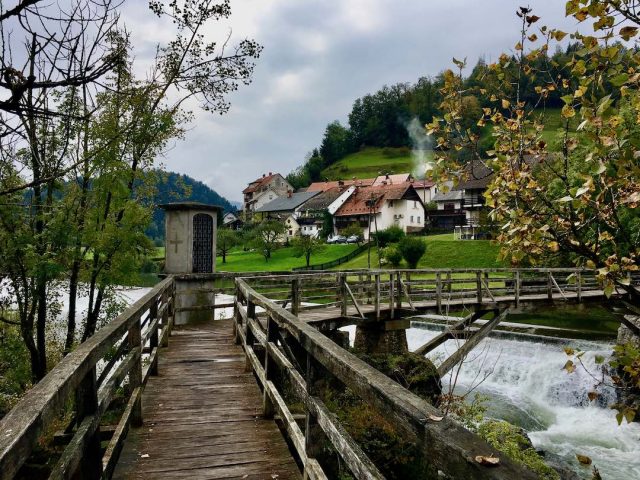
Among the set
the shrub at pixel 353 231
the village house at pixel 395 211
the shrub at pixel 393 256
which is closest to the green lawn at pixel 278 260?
the shrub at pixel 353 231

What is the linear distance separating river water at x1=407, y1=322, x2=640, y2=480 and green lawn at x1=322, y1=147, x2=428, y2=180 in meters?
88.2

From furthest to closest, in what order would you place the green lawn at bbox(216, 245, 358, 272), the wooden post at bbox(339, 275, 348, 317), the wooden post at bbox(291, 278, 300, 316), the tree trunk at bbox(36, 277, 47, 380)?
the green lawn at bbox(216, 245, 358, 272) < the wooden post at bbox(339, 275, 348, 317) < the wooden post at bbox(291, 278, 300, 316) < the tree trunk at bbox(36, 277, 47, 380)

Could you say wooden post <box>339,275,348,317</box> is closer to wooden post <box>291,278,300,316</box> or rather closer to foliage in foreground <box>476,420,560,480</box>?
wooden post <box>291,278,300,316</box>

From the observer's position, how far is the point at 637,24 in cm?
282

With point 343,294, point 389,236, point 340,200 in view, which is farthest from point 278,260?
point 343,294

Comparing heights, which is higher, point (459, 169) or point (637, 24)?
point (637, 24)

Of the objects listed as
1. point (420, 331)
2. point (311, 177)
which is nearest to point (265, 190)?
point (311, 177)

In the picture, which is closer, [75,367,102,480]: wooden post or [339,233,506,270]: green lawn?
[75,367,102,480]: wooden post

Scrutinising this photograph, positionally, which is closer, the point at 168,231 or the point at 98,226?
the point at 98,226

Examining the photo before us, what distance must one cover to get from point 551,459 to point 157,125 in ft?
43.3

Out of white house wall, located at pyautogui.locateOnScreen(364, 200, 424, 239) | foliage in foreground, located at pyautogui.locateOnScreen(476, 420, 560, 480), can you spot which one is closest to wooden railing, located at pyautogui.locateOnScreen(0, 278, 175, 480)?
foliage in foreground, located at pyautogui.locateOnScreen(476, 420, 560, 480)

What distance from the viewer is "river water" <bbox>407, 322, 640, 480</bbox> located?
1294 centimetres

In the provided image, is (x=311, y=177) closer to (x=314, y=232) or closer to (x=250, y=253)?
(x=314, y=232)

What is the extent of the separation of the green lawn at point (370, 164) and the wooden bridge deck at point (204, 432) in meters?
102
